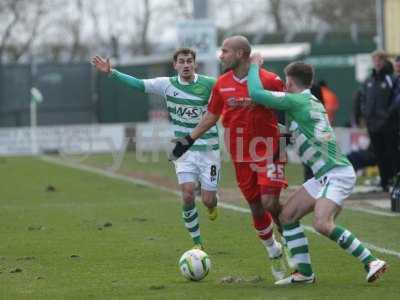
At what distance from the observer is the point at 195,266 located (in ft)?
33.3

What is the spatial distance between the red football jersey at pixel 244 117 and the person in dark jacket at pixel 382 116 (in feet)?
29.6

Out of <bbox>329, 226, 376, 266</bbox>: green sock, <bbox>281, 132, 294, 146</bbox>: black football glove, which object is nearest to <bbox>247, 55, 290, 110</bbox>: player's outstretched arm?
<bbox>281, 132, 294, 146</bbox>: black football glove

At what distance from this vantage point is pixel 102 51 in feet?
205

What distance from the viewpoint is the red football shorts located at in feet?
32.8

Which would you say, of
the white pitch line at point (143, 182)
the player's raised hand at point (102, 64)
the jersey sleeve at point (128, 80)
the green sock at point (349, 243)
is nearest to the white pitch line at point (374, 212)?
the white pitch line at point (143, 182)

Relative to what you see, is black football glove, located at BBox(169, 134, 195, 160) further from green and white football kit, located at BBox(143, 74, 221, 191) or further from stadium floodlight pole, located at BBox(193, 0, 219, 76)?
stadium floodlight pole, located at BBox(193, 0, 219, 76)

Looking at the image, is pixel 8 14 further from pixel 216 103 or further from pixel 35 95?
pixel 216 103

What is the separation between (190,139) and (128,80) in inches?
85.9

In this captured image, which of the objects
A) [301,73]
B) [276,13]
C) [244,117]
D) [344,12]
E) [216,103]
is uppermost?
[301,73]

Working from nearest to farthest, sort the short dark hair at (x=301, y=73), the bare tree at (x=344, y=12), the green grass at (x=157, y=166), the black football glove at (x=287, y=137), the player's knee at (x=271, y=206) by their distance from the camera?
1. the short dark hair at (x=301, y=73)
2. the player's knee at (x=271, y=206)
3. the black football glove at (x=287, y=137)
4. the green grass at (x=157, y=166)
5. the bare tree at (x=344, y=12)

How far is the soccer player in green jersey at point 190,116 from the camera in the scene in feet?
40.1

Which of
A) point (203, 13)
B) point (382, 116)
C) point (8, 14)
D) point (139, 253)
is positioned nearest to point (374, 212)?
point (382, 116)

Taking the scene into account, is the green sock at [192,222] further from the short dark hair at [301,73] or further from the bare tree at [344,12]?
the bare tree at [344,12]

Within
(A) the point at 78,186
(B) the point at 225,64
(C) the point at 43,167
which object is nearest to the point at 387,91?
(A) the point at 78,186
